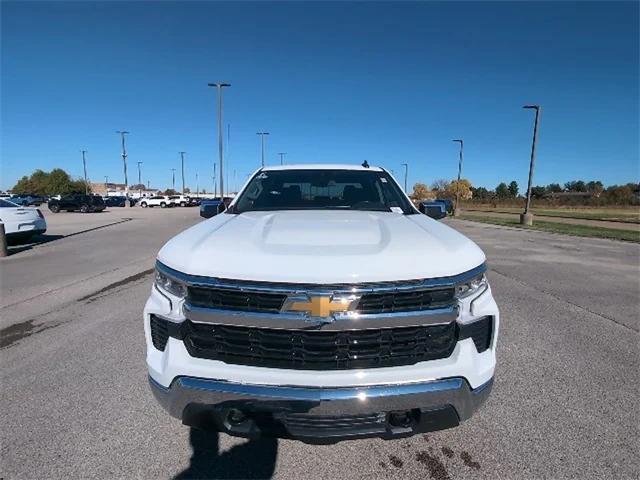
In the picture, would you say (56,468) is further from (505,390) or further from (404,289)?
(505,390)

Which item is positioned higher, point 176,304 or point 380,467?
point 176,304

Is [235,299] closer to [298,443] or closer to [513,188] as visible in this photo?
[298,443]

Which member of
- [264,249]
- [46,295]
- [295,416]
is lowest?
[46,295]

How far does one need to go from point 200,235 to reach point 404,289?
1.26 m

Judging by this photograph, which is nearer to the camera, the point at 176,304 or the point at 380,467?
the point at 176,304

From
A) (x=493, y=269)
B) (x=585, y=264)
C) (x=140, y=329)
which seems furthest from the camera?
(x=585, y=264)

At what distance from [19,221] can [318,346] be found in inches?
488

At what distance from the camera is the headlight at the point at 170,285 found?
2.07 metres

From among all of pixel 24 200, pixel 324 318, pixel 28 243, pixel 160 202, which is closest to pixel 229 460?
pixel 324 318

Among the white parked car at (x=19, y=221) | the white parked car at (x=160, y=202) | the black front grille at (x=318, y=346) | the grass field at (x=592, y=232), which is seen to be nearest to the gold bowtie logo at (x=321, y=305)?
the black front grille at (x=318, y=346)

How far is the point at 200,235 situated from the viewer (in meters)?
2.47

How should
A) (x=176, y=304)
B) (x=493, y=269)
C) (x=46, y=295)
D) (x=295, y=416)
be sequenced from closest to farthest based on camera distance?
(x=295, y=416)
(x=176, y=304)
(x=46, y=295)
(x=493, y=269)

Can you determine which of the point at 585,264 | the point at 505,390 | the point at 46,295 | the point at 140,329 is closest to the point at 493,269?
the point at 585,264

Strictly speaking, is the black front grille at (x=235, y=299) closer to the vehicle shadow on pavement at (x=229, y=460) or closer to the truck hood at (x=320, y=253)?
the truck hood at (x=320, y=253)
